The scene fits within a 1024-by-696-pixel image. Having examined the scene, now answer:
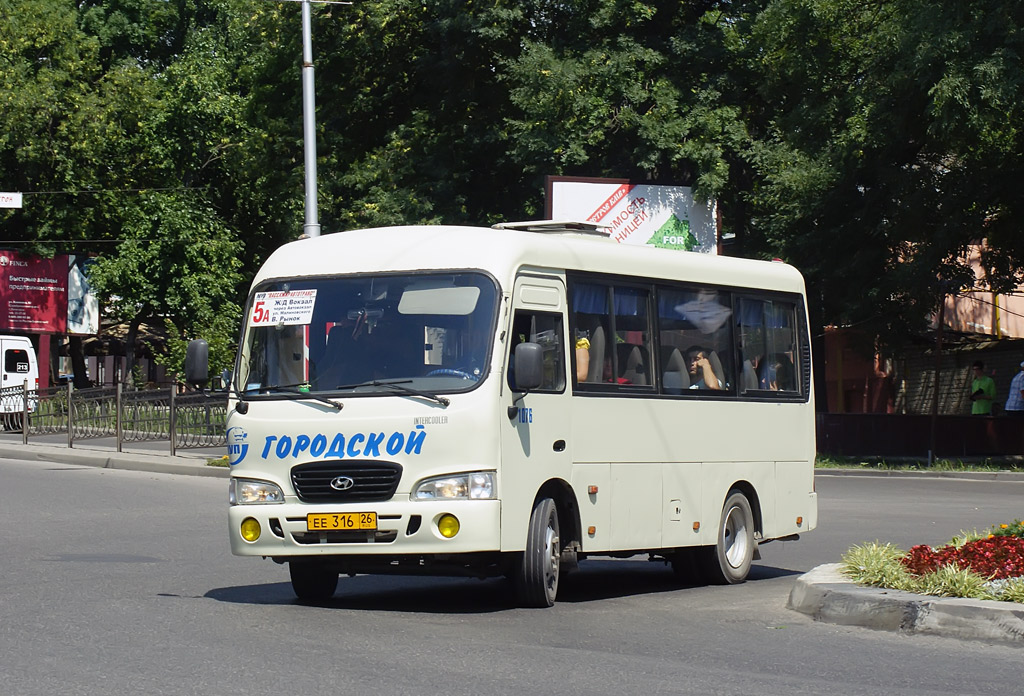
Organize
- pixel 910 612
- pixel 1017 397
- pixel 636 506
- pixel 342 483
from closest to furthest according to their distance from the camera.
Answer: pixel 910 612, pixel 342 483, pixel 636 506, pixel 1017 397

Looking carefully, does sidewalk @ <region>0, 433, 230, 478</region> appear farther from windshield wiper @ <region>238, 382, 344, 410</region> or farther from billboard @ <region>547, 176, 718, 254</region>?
windshield wiper @ <region>238, 382, 344, 410</region>

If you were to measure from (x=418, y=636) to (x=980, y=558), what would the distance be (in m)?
3.74

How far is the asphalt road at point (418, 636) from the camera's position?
7.84 m

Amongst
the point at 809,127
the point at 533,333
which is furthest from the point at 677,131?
the point at 533,333

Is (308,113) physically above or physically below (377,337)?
above

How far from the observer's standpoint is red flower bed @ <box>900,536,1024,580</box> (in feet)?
33.4

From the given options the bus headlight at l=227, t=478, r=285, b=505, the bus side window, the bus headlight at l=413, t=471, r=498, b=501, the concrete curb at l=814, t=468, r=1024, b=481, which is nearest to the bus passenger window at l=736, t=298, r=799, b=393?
the bus side window

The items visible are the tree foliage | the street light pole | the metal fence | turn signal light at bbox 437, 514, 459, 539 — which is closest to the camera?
turn signal light at bbox 437, 514, 459, 539

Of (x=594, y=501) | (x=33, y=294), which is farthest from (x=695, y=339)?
(x=33, y=294)

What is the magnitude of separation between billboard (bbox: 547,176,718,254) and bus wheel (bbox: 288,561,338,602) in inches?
782

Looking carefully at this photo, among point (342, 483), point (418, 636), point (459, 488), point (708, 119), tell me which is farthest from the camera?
point (708, 119)

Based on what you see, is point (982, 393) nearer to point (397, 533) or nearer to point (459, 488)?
point (459, 488)

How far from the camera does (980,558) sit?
409 inches

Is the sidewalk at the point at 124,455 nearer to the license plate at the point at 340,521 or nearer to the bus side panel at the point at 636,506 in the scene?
the bus side panel at the point at 636,506
